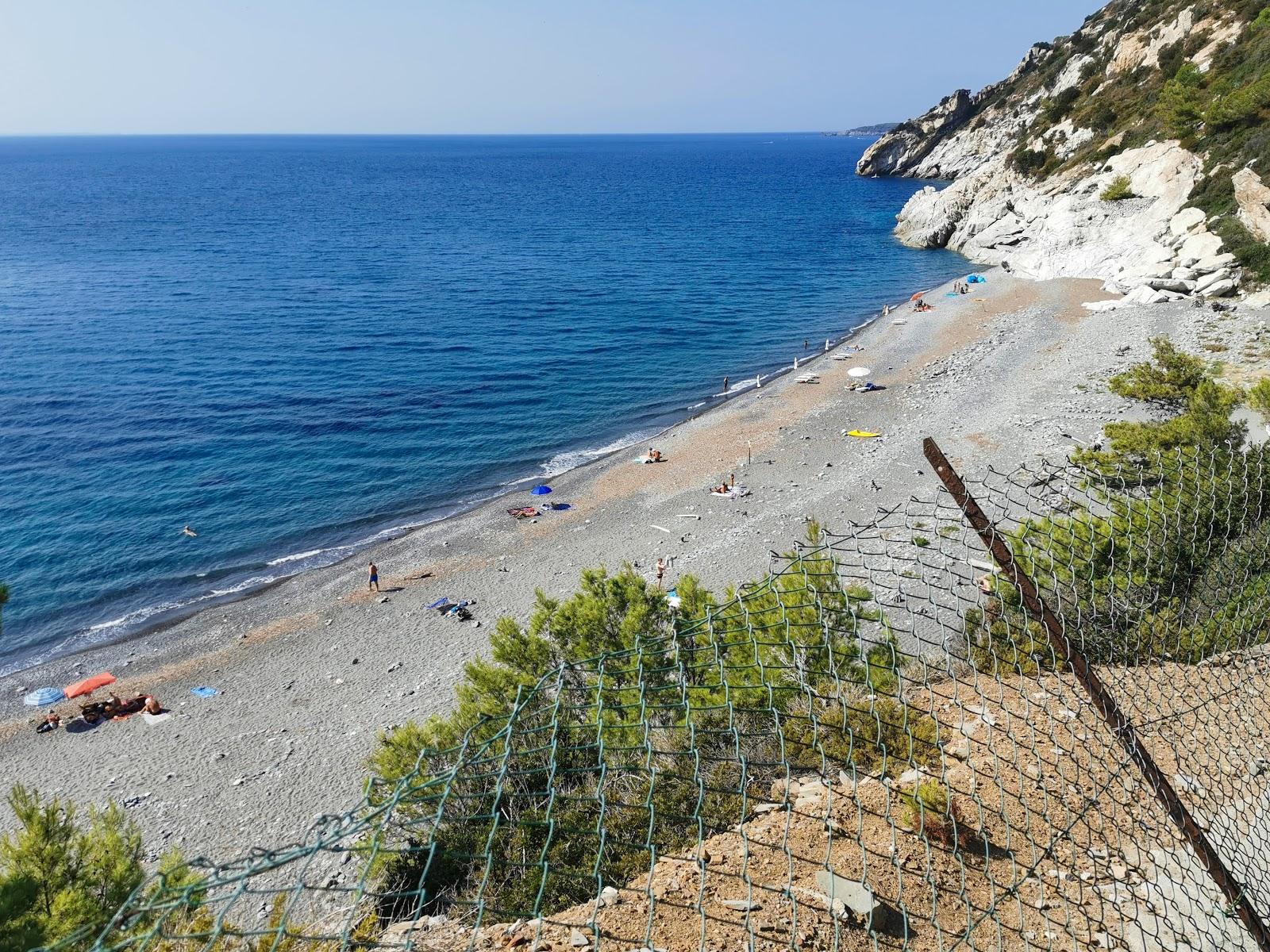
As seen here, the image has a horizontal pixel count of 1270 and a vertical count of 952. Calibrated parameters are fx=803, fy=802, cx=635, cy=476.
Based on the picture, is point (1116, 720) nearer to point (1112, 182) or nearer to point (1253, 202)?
point (1253, 202)

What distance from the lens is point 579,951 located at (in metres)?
4.54

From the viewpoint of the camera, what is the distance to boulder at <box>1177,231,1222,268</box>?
35812 mm

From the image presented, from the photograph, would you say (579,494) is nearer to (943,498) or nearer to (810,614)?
(943,498)

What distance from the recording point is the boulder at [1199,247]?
35.8 metres

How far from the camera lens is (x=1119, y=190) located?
147 ft

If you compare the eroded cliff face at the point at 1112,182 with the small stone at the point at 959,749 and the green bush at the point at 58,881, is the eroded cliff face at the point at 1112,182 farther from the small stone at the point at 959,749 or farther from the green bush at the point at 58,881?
the green bush at the point at 58,881

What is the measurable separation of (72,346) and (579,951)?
164 ft

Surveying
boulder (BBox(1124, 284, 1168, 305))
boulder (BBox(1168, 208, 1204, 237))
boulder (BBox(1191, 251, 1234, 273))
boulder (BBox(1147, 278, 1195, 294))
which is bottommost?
boulder (BBox(1124, 284, 1168, 305))

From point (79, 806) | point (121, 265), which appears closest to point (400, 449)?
point (79, 806)

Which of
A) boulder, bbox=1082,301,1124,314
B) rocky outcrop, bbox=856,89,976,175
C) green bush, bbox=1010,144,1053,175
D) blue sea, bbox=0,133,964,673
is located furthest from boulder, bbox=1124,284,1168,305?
rocky outcrop, bbox=856,89,976,175

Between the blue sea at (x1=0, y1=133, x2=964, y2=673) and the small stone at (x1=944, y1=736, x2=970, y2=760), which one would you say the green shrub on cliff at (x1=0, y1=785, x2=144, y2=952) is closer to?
the small stone at (x1=944, y1=736, x2=970, y2=760)

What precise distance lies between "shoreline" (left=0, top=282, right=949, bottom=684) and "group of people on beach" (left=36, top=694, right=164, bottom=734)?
3110mm

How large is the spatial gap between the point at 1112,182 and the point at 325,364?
148 ft

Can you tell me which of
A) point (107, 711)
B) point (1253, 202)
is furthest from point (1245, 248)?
point (107, 711)
